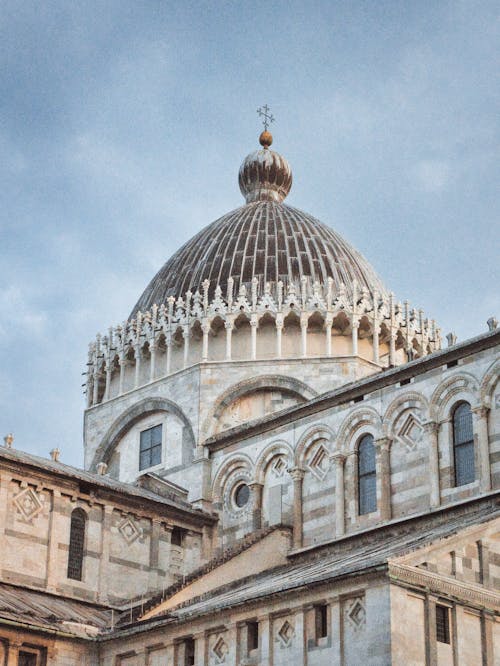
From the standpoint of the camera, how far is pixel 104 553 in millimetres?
36125

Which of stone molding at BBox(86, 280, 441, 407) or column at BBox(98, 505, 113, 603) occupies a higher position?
stone molding at BBox(86, 280, 441, 407)

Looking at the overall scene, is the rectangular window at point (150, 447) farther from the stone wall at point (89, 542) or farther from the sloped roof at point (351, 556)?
the sloped roof at point (351, 556)

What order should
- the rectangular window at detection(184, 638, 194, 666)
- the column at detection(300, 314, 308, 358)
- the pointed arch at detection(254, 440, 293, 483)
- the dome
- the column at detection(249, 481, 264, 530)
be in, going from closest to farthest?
the rectangular window at detection(184, 638, 194, 666) → the column at detection(249, 481, 264, 530) → the pointed arch at detection(254, 440, 293, 483) → the column at detection(300, 314, 308, 358) → the dome

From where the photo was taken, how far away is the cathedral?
27.0 metres

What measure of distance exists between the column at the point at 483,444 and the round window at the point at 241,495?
9316 millimetres

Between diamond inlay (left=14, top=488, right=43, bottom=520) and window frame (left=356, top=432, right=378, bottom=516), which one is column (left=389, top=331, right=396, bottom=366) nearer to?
window frame (left=356, top=432, right=378, bottom=516)

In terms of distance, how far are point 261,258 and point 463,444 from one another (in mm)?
14370

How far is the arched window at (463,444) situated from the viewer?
3278cm

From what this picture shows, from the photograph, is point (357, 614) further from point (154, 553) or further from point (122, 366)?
point (122, 366)

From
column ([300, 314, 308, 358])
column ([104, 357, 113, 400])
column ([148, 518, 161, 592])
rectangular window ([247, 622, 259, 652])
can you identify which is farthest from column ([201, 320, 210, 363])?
rectangular window ([247, 622, 259, 652])

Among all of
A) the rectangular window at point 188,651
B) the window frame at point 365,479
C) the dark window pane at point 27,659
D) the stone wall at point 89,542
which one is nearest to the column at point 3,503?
the stone wall at point 89,542

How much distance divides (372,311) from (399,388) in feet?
30.7

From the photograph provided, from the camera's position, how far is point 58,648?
103 feet

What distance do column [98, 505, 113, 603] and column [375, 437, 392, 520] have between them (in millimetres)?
7924
